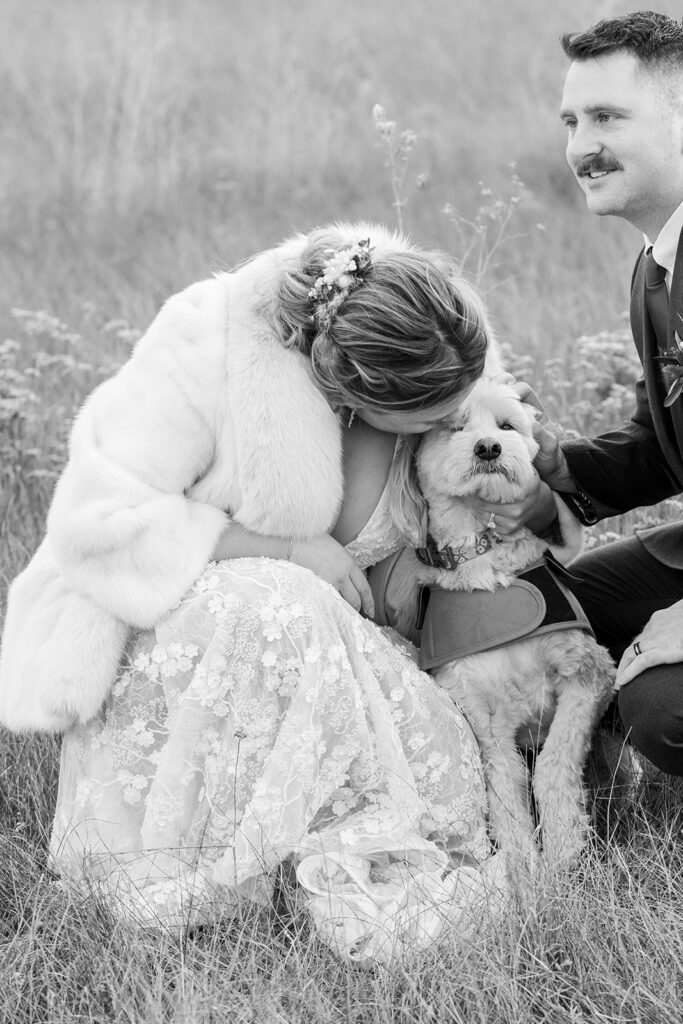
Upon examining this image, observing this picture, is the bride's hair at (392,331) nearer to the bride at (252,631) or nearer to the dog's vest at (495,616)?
the bride at (252,631)

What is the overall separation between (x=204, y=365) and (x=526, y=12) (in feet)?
37.2

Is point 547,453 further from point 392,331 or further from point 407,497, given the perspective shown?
point 392,331

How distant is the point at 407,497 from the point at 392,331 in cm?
53

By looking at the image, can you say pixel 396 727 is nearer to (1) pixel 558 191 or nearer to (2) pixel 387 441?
(2) pixel 387 441

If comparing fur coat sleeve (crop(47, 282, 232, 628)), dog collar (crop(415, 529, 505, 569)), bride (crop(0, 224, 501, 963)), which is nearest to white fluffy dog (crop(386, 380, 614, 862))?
dog collar (crop(415, 529, 505, 569))

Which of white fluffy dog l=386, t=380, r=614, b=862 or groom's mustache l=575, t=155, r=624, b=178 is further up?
groom's mustache l=575, t=155, r=624, b=178

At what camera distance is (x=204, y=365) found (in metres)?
3.05

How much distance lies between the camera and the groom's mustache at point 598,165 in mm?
3158

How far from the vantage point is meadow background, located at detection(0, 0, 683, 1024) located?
255cm

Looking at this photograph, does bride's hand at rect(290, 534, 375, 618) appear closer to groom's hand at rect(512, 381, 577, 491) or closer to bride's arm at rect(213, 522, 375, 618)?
bride's arm at rect(213, 522, 375, 618)

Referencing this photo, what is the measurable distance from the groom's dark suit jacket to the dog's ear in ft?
1.71

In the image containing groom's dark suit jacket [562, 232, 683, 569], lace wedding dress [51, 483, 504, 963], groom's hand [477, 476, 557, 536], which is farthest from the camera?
groom's dark suit jacket [562, 232, 683, 569]

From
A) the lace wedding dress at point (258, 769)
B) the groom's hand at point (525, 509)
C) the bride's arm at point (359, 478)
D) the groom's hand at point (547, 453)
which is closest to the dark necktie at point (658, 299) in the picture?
the groom's hand at point (547, 453)

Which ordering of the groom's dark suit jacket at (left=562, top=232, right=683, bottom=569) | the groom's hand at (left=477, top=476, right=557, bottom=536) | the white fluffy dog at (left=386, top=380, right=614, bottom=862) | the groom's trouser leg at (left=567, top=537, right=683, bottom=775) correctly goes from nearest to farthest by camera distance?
the white fluffy dog at (left=386, top=380, right=614, bottom=862)
the groom's hand at (left=477, top=476, right=557, bottom=536)
the groom's dark suit jacket at (left=562, top=232, right=683, bottom=569)
the groom's trouser leg at (left=567, top=537, right=683, bottom=775)
